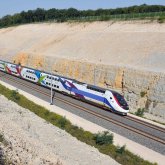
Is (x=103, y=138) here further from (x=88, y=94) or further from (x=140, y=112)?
(x=88, y=94)

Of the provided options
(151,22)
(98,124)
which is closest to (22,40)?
(151,22)

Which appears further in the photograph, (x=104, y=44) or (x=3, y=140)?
(x=104, y=44)

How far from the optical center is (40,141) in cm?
2648

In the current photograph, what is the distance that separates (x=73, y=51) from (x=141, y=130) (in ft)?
103

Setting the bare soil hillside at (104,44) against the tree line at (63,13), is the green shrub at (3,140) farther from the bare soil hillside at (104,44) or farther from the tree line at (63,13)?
the tree line at (63,13)

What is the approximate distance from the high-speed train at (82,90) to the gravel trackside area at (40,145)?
772cm

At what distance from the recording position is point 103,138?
94.4 feet

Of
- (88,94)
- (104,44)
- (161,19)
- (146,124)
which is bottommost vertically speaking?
(146,124)

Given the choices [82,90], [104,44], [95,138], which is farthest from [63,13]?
[95,138]

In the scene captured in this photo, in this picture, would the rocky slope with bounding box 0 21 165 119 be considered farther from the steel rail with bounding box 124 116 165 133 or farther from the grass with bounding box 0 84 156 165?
the grass with bounding box 0 84 156 165

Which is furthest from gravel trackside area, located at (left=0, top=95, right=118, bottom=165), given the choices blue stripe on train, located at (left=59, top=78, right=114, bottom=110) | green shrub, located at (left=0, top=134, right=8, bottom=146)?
blue stripe on train, located at (left=59, top=78, right=114, bottom=110)

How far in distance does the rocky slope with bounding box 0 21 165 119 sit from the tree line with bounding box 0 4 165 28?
41.6 feet

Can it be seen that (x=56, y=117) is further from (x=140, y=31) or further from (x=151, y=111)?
(x=140, y=31)

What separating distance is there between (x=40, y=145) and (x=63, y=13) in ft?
309
